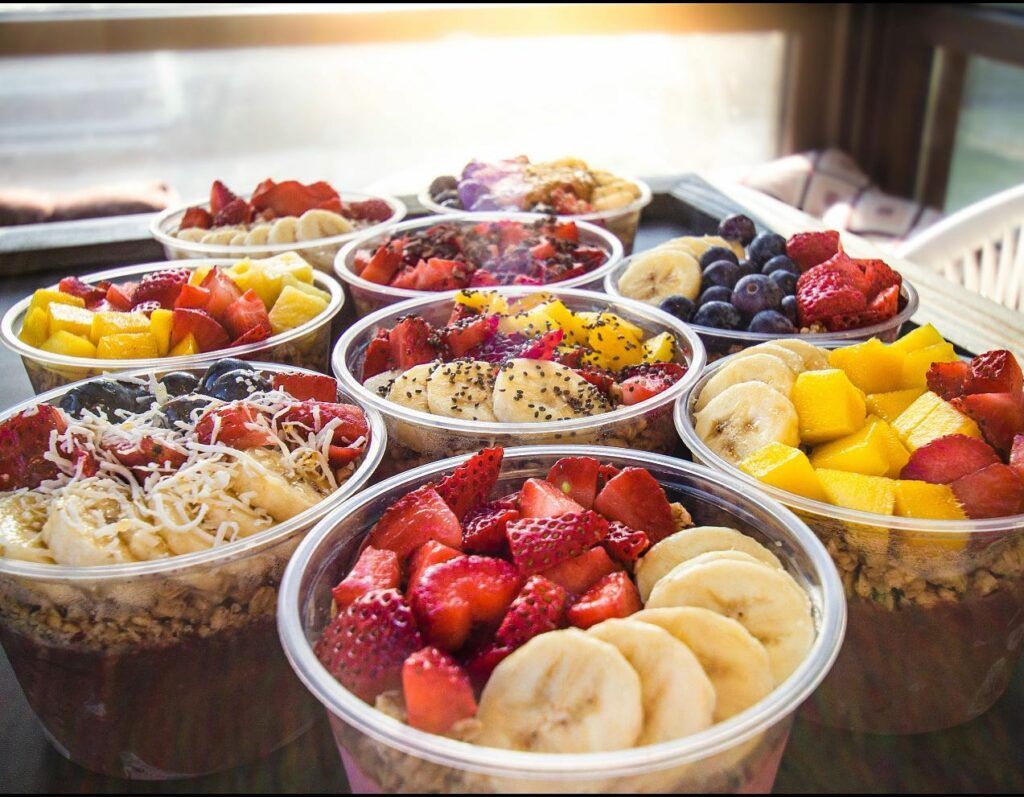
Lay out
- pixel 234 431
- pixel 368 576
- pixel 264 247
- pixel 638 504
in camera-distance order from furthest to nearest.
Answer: pixel 264 247 < pixel 234 431 < pixel 638 504 < pixel 368 576

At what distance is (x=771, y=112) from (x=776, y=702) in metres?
5.53

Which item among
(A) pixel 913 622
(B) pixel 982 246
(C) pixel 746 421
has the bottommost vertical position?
(B) pixel 982 246

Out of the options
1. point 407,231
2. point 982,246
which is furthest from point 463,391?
point 982,246

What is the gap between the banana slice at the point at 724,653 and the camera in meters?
0.84

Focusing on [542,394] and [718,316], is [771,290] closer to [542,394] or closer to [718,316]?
[718,316]

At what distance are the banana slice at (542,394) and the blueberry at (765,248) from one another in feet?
2.03

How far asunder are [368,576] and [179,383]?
58 centimetres

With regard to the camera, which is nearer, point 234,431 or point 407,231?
point 234,431

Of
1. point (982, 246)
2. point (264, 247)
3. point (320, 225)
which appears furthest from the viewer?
point (982, 246)

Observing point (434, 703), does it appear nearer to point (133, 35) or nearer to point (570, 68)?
point (133, 35)

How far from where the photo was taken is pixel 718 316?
168cm

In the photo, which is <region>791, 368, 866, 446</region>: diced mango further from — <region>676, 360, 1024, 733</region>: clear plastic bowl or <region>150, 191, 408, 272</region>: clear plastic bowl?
<region>150, 191, 408, 272</region>: clear plastic bowl

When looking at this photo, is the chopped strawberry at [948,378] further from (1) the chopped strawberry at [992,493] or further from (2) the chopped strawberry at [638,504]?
(2) the chopped strawberry at [638,504]

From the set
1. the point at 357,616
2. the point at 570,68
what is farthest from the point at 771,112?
the point at 357,616
